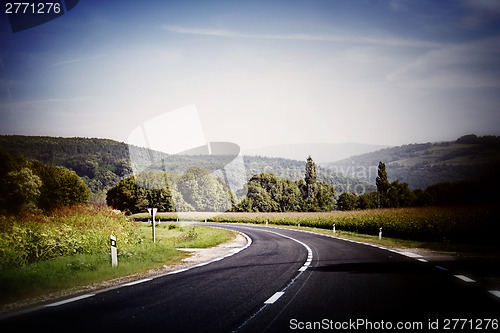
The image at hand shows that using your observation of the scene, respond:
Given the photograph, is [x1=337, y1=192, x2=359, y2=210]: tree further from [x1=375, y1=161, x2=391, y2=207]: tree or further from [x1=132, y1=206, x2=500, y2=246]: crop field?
[x1=132, y1=206, x2=500, y2=246]: crop field

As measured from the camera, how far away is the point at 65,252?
1223 cm

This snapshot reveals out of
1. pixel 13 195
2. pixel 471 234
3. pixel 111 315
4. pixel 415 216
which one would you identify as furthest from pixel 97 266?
pixel 13 195

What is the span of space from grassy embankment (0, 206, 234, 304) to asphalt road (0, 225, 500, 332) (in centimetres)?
189

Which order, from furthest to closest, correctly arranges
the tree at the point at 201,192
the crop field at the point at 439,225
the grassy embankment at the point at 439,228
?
the tree at the point at 201,192
the crop field at the point at 439,225
the grassy embankment at the point at 439,228

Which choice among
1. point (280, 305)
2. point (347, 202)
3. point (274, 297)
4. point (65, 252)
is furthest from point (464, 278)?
point (347, 202)

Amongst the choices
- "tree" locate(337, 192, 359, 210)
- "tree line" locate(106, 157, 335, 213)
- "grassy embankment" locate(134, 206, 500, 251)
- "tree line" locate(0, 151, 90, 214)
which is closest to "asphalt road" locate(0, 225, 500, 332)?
"grassy embankment" locate(134, 206, 500, 251)

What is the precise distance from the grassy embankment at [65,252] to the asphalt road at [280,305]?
189cm

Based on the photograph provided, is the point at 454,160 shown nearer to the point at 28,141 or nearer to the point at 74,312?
the point at 28,141

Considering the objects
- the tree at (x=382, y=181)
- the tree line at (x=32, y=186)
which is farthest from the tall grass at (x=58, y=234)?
the tree at (x=382, y=181)

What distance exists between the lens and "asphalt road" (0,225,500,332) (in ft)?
16.2

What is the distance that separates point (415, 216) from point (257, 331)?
883 inches

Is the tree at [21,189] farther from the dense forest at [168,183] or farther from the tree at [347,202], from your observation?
the tree at [347,202]

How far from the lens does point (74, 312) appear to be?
5.80 metres

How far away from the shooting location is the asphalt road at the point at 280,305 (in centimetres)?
493
